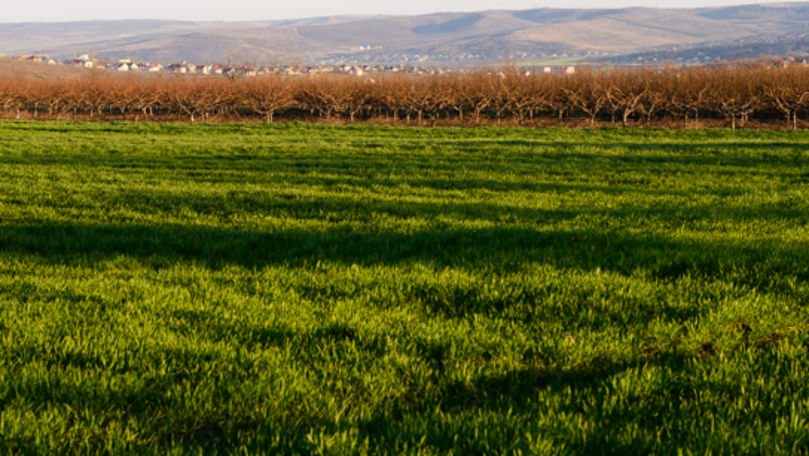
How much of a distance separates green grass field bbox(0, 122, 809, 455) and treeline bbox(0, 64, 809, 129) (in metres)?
43.3

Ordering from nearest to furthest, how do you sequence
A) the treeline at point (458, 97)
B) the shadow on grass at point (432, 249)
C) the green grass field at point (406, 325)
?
the green grass field at point (406, 325), the shadow on grass at point (432, 249), the treeline at point (458, 97)

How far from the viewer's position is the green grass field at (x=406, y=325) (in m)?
3.61

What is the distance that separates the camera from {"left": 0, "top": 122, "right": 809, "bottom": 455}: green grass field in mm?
3609

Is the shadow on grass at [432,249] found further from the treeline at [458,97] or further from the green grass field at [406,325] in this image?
the treeline at [458,97]

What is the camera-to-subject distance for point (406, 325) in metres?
5.32

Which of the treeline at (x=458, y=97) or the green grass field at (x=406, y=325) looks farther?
the treeline at (x=458, y=97)

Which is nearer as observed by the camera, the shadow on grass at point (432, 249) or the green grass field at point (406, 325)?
the green grass field at point (406, 325)

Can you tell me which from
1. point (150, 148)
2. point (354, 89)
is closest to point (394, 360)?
point (150, 148)

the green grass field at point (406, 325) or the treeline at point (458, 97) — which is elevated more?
the treeline at point (458, 97)

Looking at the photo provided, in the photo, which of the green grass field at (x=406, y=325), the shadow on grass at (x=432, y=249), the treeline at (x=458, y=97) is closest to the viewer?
the green grass field at (x=406, y=325)

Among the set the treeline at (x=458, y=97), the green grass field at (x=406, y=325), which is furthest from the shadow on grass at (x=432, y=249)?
the treeline at (x=458, y=97)

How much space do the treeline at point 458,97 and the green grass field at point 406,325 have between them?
43.3 metres

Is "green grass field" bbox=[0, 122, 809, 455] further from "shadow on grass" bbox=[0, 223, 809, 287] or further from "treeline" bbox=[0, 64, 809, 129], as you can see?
"treeline" bbox=[0, 64, 809, 129]

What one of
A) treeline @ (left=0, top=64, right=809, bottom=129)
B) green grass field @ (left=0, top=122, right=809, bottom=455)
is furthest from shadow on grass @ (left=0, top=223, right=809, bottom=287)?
treeline @ (left=0, top=64, right=809, bottom=129)
